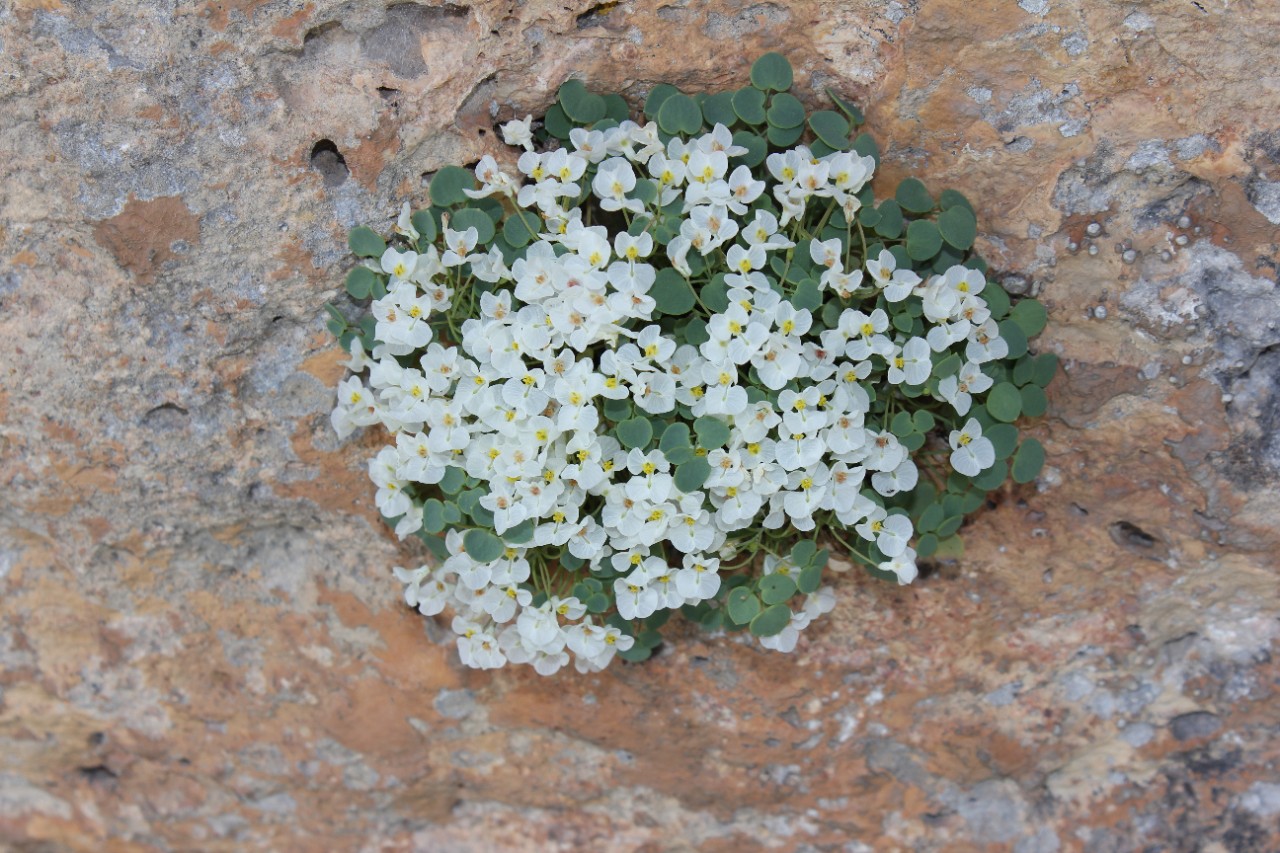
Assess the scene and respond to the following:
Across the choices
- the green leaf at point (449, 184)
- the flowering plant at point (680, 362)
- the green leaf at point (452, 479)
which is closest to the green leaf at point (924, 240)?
the flowering plant at point (680, 362)

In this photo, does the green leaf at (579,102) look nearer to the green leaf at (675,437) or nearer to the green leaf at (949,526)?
the green leaf at (675,437)

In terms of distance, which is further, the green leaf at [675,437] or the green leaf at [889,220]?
the green leaf at [889,220]

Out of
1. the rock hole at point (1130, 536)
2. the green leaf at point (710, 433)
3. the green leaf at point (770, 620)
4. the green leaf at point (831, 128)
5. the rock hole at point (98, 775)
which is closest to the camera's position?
the green leaf at point (710, 433)

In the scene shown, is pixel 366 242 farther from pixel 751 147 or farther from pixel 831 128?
pixel 831 128

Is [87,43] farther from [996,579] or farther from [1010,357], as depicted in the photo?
[996,579]

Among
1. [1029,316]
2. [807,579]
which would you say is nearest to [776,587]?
[807,579]

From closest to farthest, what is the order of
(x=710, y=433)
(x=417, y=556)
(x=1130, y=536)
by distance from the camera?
(x=710, y=433) → (x=1130, y=536) → (x=417, y=556)

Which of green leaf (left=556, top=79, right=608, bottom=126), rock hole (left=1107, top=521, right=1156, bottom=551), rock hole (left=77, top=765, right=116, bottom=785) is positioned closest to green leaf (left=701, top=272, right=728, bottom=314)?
green leaf (left=556, top=79, right=608, bottom=126)
